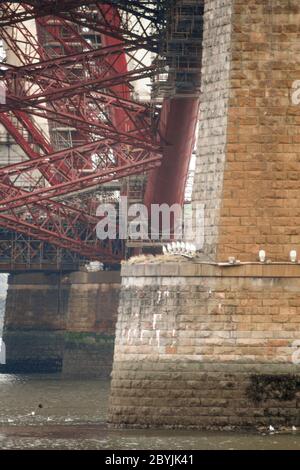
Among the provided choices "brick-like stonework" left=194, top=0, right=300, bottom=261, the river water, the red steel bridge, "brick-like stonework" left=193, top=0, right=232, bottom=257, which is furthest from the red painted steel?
"brick-like stonework" left=194, top=0, right=300, bottom=261

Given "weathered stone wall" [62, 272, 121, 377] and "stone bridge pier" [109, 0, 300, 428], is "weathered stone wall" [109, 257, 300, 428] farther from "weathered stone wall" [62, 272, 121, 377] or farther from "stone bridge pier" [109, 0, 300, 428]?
"weathered stone wall" [62, 272, 121, 377]

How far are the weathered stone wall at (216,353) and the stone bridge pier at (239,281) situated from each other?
0.09 ft

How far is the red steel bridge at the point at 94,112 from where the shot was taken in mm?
83375

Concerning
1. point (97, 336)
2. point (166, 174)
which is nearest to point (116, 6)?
point (166, 174)

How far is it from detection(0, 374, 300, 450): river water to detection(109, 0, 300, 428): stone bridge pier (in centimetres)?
105

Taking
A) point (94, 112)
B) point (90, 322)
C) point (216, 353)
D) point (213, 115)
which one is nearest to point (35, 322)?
point (90, 322)

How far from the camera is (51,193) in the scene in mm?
100938

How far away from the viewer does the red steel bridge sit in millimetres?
83375

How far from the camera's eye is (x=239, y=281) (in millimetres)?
61750

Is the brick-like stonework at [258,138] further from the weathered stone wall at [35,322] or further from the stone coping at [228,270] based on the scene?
the weathered stone wall at [35,322]

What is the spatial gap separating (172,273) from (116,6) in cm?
2200

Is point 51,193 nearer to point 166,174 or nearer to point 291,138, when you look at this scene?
point 166,174

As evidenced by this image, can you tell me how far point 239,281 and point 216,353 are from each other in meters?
2.19

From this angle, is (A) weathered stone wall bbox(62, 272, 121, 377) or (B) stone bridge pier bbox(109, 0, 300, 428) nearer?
(B) stone bridge pier bbox(109, 0, 300, 428)
